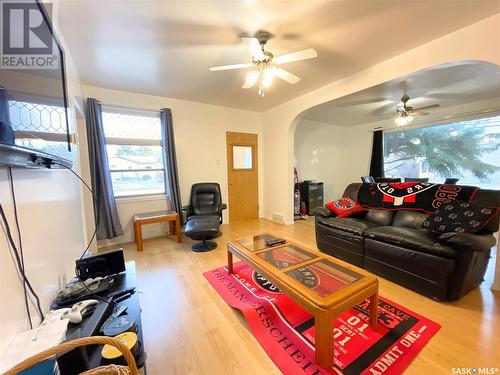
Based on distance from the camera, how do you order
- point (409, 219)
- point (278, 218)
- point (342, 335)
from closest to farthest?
point (342, 335) → point (409, 219) → point (278, 218)

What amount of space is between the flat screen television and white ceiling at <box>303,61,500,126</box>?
3.16 meters

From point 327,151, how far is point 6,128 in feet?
21.3

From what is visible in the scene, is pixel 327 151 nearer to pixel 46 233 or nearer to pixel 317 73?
pixel 317 73

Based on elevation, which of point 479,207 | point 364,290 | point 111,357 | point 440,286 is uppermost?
point 479,207

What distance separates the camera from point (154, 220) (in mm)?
3199

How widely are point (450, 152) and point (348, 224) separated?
3.97 meters

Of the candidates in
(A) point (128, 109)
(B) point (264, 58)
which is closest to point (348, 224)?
(B) point (264, 58)

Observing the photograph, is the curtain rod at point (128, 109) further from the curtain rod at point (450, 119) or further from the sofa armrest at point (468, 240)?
the curtain rod at point (450, 119)

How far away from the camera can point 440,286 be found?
175 centimetres

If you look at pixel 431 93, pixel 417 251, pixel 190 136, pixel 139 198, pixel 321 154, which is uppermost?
pixel 431 93

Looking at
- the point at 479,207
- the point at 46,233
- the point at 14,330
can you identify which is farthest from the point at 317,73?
the point at 14,330

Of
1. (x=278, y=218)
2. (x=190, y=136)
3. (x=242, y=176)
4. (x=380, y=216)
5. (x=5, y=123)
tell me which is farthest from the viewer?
(x=242, y=176)

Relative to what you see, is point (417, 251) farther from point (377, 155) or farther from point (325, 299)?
point (377, 155)

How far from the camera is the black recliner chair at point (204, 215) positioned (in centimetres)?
287
